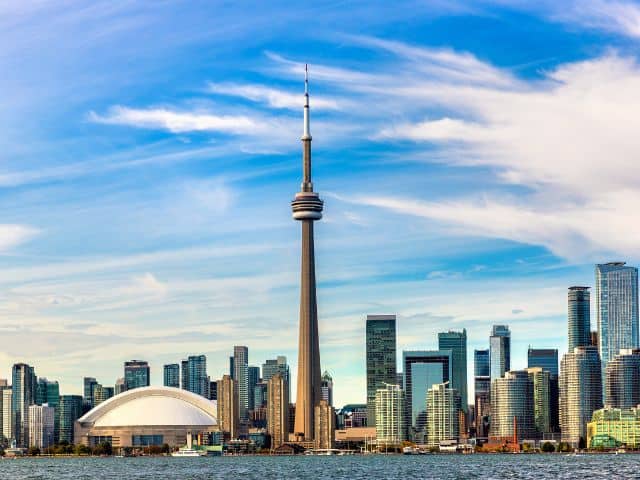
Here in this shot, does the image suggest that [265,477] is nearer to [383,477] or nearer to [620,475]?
[383,477]

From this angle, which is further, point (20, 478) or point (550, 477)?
point (20, 478)

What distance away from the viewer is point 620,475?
Result: 143625 millimetres

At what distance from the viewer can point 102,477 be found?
529 feet

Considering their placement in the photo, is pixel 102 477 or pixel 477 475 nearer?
pixel 477 475

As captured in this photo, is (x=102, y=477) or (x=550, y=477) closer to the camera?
(x=550, y=477)

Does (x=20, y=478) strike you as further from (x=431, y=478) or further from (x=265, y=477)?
(x=431, y=478)

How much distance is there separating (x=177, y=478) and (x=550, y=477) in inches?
1643

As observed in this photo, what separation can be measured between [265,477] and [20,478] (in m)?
30.3

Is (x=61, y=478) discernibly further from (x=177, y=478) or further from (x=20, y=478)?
(x=177, y=478)

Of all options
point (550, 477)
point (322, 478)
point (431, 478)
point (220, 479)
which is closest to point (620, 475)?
point (550, 477)

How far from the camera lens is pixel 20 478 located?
15900cm

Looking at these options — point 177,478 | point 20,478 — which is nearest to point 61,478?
point 20,478

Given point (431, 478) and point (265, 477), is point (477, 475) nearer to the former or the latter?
point (431, 478)

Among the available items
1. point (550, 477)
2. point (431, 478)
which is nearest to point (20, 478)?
point (431, 478)
